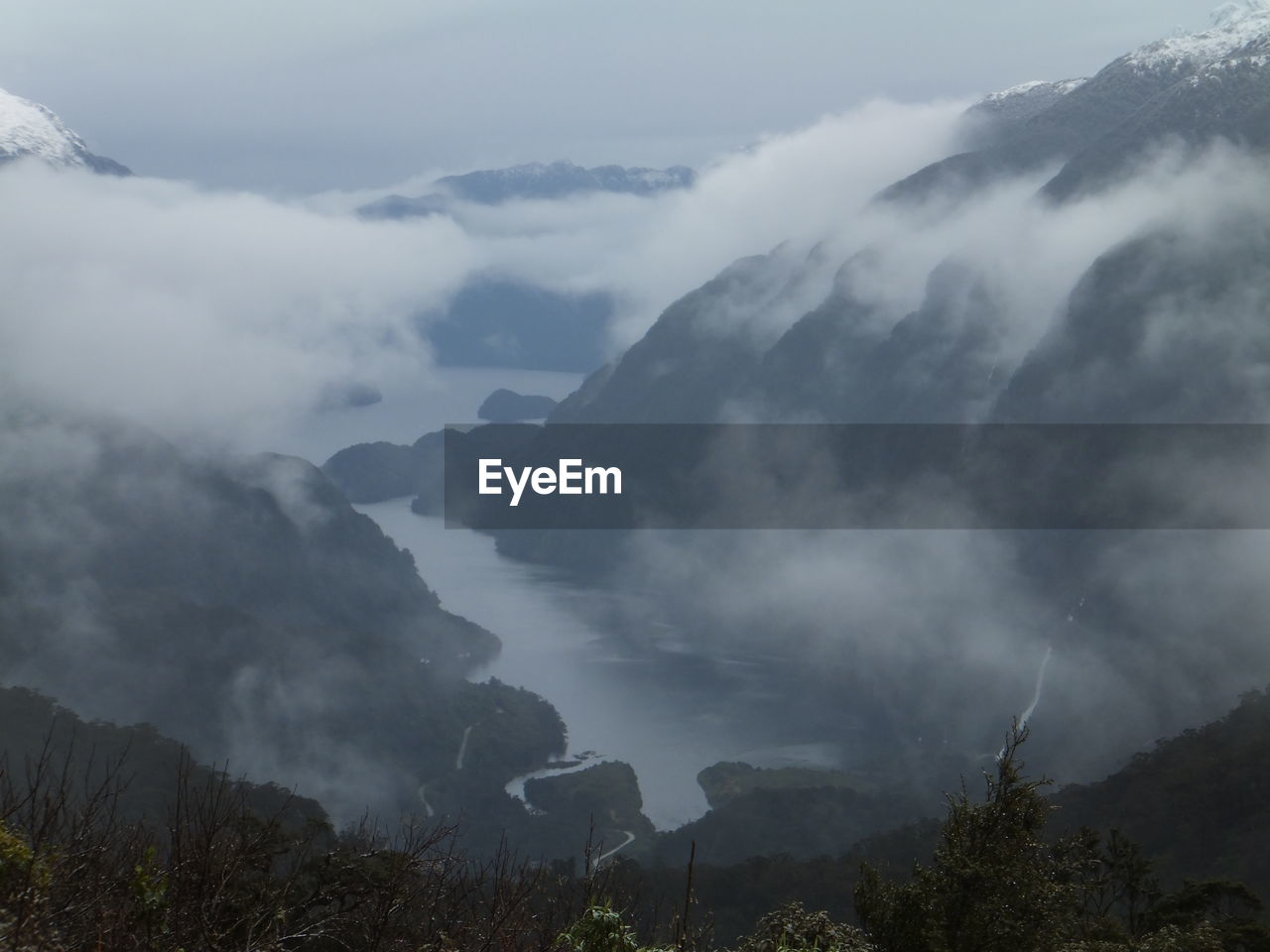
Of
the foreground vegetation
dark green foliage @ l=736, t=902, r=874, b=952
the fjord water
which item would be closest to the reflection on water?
→ the fjord water

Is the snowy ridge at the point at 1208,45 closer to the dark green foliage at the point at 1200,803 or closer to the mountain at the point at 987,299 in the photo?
the mountain at the point at 987,299

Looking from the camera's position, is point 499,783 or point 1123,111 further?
point 1123,111

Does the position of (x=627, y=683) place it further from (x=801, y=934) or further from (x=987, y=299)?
(x=801, y=934)

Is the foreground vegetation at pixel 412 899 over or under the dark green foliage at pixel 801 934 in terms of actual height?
over

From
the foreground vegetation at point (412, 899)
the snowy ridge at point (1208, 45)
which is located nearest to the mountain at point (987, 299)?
the snowy ridge at point (1208, 45)

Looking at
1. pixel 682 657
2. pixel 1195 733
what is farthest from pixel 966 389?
pixel 1195 733

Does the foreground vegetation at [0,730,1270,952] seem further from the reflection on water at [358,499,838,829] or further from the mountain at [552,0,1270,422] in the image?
the mountain at [552,0,1270,422]

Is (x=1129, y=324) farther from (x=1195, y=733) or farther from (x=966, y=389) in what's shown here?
(x=1195, y=733)

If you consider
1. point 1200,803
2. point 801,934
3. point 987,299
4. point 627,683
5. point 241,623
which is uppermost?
point 987,299

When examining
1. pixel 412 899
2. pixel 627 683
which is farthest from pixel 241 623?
pixel 412 899

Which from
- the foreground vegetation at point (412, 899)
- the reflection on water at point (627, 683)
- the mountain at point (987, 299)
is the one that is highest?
the mountain at point (987, 299)

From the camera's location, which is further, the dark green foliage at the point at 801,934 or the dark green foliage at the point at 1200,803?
the dark green foliage at the point at 1200,803
